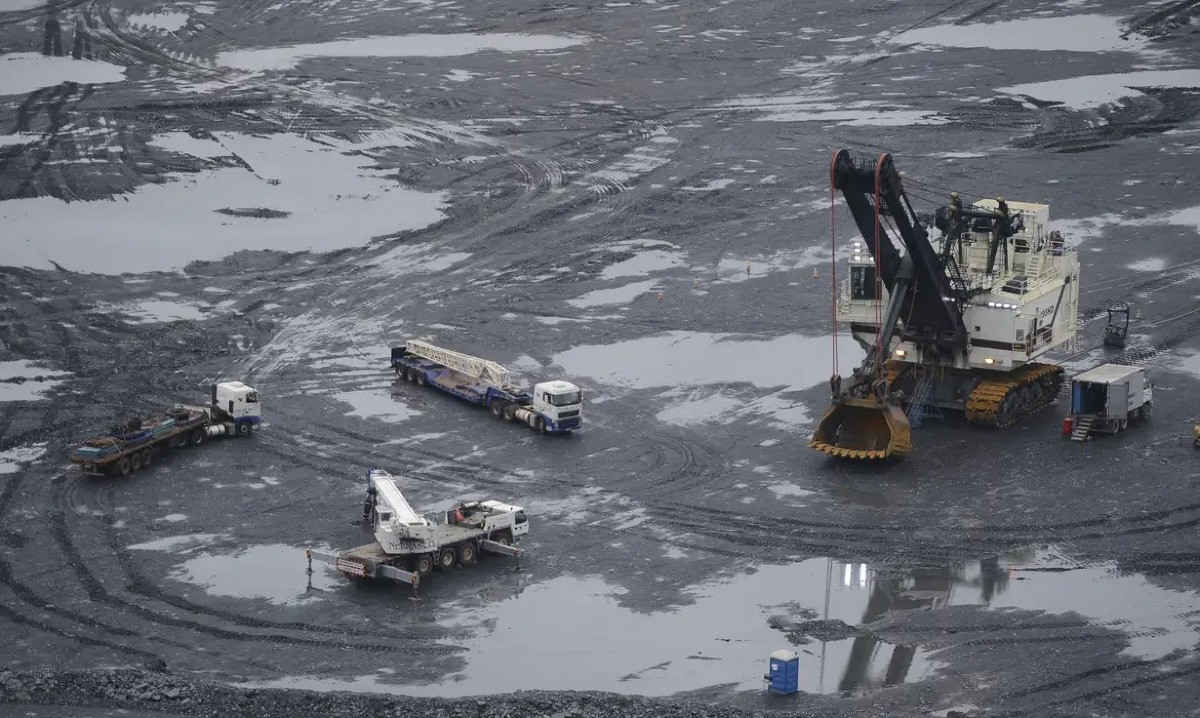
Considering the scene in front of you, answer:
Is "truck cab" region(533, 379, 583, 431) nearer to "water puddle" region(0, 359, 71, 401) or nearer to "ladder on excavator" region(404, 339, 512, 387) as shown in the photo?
"ladder on excavator" region(404, 339, 512, 387)

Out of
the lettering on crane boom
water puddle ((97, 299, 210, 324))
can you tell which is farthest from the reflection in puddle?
water puddle ((97, 299, 210, 324))

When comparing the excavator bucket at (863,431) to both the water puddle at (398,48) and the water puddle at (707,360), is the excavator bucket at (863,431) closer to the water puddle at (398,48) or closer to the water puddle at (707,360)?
the water puddle at (707,360)

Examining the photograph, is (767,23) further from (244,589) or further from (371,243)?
(244,589)

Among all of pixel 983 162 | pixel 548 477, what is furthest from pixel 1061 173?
pixel 548 477

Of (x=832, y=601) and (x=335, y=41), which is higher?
(x=335, y=41)

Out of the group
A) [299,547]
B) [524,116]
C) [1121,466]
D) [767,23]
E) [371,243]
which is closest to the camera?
→ [299,547]

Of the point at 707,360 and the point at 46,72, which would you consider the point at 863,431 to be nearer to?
the point at 707,360
